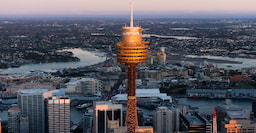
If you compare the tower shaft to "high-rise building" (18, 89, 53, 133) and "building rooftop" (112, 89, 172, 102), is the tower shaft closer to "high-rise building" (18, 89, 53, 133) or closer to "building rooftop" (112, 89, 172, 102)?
"high-rise building" (18, 89, 53, 133)

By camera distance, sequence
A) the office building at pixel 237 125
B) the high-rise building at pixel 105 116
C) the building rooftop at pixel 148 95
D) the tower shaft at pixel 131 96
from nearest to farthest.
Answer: the tower shaft at pixel 131 96 < the office building at pixel 237 125 < the high-rise building at pixel 105 116 < the building rooftop at pixel 148 95

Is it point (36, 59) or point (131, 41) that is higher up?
point (131, 41)

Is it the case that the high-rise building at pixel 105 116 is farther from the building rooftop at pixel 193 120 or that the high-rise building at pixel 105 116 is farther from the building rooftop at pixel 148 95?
the building rooftop at pixel 148 95

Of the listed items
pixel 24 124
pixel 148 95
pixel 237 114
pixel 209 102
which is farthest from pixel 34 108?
pixel 209 102

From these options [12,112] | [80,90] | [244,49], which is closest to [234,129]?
[12,112]

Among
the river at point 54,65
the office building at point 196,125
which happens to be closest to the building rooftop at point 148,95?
the office building at point 196,125

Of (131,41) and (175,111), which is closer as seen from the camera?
(131,41)

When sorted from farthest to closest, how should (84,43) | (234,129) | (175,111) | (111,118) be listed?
(84,43)
(175,111)
(111,118)
(234,129)

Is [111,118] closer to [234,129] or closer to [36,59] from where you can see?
[234,129]
